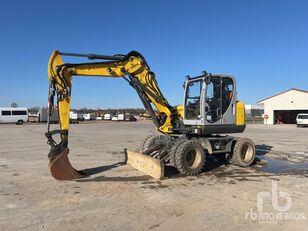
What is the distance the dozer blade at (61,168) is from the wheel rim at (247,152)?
580cm

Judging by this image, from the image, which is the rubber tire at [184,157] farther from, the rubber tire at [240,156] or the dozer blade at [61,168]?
the dozer blade at [61,168]

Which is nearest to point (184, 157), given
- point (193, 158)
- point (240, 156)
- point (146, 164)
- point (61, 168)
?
point (193, 158)

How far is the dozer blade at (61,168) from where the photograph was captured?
8938 millimetres

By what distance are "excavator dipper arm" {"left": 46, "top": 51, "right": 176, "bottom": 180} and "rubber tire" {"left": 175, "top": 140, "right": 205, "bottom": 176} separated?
152 centimetres

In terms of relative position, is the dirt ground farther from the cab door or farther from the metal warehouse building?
the metal warehouse building

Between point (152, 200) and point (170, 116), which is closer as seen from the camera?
point (152, 200)

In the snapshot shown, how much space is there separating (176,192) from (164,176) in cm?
167

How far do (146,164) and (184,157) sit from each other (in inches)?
44.1

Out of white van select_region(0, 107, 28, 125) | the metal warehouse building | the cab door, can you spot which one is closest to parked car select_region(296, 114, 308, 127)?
the metal warehouse building

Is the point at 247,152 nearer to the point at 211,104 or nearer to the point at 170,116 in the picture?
the point at 211,104

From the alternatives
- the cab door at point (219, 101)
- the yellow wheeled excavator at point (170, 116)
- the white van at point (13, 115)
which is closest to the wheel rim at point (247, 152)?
the yellow wheeled excavator at point (170, 116)

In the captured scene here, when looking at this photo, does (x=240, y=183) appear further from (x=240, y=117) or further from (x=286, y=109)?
(x=286, y=109)

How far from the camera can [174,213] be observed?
6281 millimetres

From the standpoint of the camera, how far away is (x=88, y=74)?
9891 millimetres
